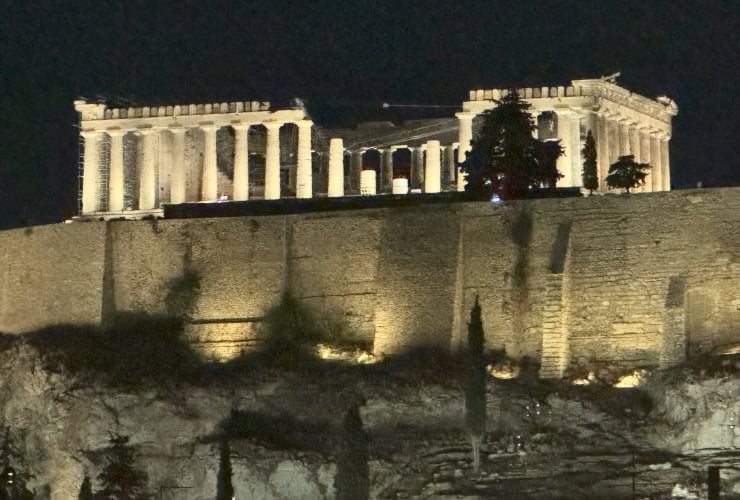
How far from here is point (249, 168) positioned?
102 metres

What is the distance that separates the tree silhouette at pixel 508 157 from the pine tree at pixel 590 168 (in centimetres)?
101

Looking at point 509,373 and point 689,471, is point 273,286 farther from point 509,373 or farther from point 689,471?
point 689,471

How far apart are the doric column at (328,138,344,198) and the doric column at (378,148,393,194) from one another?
3.74 meters

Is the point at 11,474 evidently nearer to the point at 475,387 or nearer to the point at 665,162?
the point at 475,387

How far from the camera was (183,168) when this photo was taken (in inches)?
3930

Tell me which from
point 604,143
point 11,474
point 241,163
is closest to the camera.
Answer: point 11,474

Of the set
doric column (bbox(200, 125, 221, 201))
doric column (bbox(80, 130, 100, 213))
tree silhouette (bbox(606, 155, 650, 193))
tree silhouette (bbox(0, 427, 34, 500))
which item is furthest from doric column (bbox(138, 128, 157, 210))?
tree silhouette (bbox(606, 155, 650, 193))

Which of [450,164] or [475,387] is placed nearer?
[475,387]

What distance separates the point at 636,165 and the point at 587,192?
2261 millimetres

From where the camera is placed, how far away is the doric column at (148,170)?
99438 millimetres

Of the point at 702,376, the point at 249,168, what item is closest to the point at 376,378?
the point at 702,376

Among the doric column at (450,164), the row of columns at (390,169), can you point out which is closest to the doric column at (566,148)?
the row of columns at (390,169)

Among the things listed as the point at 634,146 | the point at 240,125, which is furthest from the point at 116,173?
the point at 634,146

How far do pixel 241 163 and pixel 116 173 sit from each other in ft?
16.2
